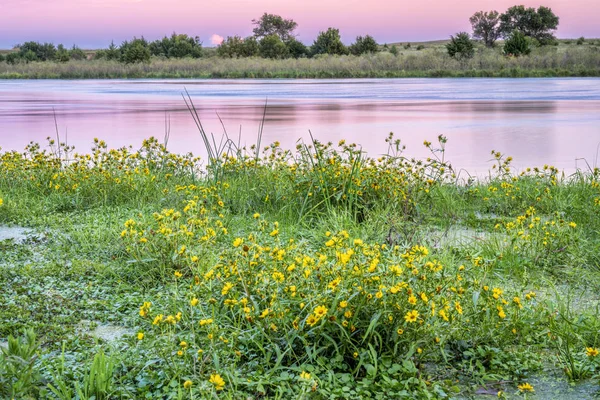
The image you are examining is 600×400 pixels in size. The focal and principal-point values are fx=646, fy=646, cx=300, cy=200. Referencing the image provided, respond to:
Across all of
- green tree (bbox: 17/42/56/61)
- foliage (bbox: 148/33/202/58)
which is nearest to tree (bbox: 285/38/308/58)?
foliage (bbox: 148/33/202/58)

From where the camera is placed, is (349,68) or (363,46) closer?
(349,68)

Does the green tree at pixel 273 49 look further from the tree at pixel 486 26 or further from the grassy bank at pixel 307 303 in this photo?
the grassy bank at pixel 307 303

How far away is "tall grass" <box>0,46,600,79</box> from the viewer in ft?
103

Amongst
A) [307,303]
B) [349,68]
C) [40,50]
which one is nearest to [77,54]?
[40,50]

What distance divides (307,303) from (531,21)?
6233cm

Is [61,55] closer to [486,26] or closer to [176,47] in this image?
[176,47]

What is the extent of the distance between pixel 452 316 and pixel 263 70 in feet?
114

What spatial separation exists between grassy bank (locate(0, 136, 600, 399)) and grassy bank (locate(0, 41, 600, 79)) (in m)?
28.6

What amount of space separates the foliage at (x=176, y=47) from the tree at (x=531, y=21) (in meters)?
28.3

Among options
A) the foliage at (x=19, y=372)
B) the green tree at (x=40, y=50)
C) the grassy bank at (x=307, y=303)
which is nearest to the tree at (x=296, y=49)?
the green tree at (x=40, y=50)

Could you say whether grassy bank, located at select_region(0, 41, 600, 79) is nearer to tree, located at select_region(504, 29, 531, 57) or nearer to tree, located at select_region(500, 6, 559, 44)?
tree, located at select_region(504, 29, 531, 57)

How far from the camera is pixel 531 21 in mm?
58938

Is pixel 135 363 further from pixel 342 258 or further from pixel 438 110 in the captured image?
pixel 438 110

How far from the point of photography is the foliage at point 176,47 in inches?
1903
